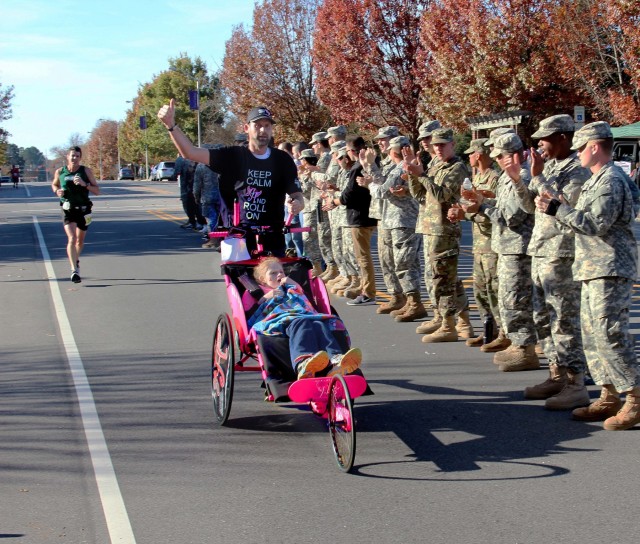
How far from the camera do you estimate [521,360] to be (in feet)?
28.5

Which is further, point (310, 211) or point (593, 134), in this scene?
A: point (310, 211)

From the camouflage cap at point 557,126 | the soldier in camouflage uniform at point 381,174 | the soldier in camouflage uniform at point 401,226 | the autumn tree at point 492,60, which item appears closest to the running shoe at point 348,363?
the camouflage cap at point 557,126

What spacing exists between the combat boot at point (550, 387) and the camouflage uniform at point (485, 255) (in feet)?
5.55

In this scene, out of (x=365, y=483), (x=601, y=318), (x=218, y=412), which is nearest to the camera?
(x=365, y=483)

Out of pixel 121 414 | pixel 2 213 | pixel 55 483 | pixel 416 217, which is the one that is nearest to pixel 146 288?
pixel 416 217

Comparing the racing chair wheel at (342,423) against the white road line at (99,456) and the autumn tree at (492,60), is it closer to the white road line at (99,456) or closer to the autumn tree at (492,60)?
the white road line at (99,456)

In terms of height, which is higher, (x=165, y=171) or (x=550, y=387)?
(x=165, y=171)

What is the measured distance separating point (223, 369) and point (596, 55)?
2691 cm

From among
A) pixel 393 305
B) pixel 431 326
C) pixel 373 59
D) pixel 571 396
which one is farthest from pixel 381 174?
pixel 373 59

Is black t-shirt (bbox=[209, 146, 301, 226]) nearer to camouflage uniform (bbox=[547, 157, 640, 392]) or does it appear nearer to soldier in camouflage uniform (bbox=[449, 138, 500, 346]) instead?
soldier in camouflage uniform (bbox=[449, 138, 500, 346])

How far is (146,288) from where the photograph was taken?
47.5ft

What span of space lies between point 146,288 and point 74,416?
7331mm

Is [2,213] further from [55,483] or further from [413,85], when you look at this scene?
[55,483]

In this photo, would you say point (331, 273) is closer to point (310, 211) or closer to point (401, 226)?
point (310, 211)
